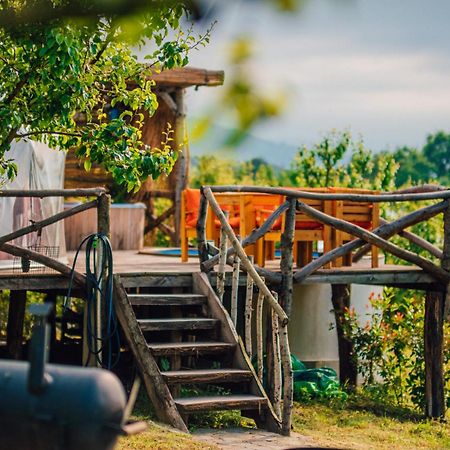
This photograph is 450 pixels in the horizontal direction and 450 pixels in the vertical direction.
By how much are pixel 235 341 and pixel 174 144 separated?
26.8 feet

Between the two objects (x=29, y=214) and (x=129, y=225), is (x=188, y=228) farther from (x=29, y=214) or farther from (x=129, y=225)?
(x=129, y=225)

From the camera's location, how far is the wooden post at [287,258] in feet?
32.2

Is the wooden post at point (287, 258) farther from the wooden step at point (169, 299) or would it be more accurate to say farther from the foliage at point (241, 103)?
the foliage at point (241, 103)

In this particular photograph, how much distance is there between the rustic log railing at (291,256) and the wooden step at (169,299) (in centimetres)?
33

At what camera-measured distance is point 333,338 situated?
14578mm

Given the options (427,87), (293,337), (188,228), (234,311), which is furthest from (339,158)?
(427,87)

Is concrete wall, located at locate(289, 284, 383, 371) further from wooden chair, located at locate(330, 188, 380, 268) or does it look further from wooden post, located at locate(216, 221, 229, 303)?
wooden post, located at locate(216, 221, 229, 303)

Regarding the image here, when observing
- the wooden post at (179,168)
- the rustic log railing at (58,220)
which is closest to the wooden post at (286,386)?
the rustic log railing at (58,220)

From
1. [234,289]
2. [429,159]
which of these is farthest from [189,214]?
[429,159]

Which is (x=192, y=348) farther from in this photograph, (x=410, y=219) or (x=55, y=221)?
(x=410, y=219)

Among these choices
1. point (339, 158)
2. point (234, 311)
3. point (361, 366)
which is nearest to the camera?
point (234, 311)

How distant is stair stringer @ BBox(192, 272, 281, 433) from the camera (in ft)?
28.7

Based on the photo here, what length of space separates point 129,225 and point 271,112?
566 inches

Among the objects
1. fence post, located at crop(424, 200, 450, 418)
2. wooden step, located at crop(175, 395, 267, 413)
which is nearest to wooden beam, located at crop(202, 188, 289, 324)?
wooden step, located at crop(175, 395, 267, 413)
